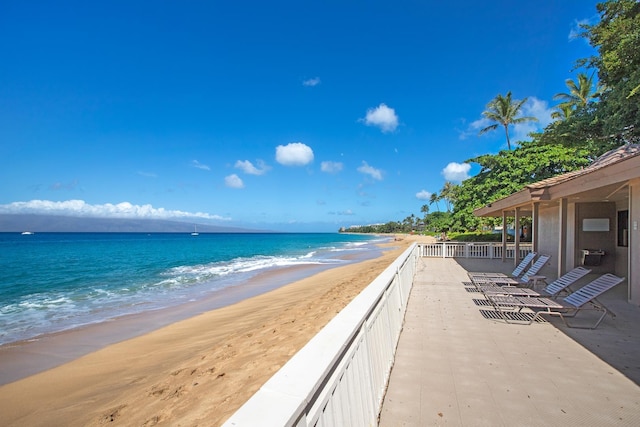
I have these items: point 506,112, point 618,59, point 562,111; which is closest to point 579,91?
point 562,111

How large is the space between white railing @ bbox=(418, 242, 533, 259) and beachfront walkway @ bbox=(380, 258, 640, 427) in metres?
11.3

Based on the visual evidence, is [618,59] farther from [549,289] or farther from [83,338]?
[83,338]

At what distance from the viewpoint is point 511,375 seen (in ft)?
10.8

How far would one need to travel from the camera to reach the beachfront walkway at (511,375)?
2.62m

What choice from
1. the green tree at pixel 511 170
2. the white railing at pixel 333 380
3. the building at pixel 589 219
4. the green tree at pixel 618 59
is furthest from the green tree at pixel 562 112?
the white railing at pixel 333 380

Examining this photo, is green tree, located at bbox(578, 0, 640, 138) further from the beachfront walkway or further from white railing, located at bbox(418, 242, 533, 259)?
the beachfront walkway

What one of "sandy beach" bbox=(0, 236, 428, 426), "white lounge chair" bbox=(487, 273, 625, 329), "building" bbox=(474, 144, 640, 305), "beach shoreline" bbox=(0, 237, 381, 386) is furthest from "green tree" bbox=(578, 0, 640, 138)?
"beach shoreline" bbox=(0, 237, 381, 386)

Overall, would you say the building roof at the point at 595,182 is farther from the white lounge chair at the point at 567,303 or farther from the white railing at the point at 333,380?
the white railing at the point at 333,380

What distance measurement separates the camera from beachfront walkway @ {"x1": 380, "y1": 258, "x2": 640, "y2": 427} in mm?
2617

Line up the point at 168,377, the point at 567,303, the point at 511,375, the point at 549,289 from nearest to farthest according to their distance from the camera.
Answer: the point at 511,375 → the point at 168,377 → the point at 567,303 → the point at 549,289

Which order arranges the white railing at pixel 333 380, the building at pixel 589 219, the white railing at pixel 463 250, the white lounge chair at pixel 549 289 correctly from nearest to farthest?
the white railing at pixel 333 380 → the white lounge chair at pixel 549 289 → the building at pixel 589 219 → the white railing at pixel 463 250

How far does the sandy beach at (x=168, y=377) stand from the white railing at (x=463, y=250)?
10063mm

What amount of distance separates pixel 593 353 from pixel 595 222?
7.37m

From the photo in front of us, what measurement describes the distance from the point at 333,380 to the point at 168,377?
4.47 meters
